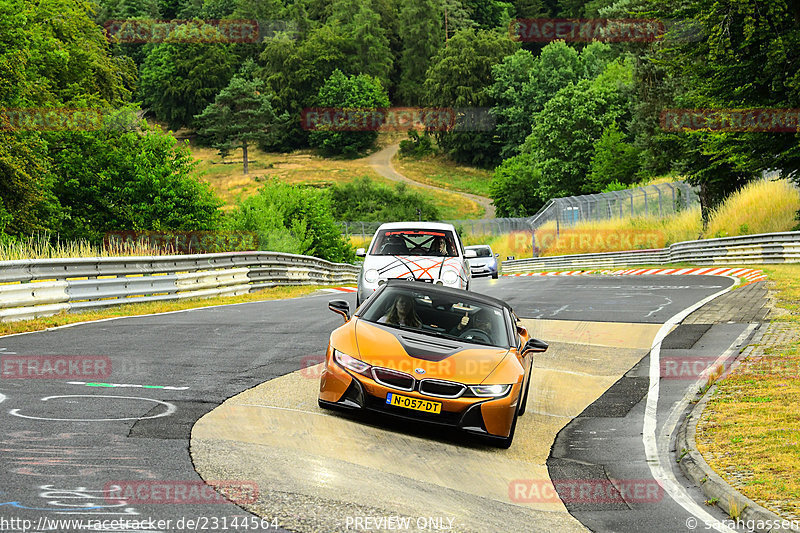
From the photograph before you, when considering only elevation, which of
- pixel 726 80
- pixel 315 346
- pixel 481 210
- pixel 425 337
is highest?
pixel 726 80

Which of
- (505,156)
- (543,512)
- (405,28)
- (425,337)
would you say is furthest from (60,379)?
(405,28)

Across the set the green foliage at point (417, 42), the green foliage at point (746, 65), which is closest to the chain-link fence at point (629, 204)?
the green foliage at point (746, 65)

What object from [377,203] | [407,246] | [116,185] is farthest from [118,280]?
[377,203]

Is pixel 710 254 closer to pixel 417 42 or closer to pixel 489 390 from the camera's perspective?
pixel 489 390

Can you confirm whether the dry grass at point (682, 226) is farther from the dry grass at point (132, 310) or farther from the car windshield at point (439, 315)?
the car windshield at point (439, 315)

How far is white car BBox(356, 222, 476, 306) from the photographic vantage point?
48.9 ft

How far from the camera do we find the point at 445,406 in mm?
7859

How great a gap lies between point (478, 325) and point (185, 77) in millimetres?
156700

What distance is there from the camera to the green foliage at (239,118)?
136750 mm

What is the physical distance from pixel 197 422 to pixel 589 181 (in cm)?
8056

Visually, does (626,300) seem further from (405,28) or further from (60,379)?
(405,28)

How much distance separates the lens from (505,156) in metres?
132

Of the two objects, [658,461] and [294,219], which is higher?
[658,461]

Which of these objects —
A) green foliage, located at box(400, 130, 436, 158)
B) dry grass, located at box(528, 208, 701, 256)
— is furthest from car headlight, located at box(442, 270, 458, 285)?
green foliage, located at box(400, 130, 436, 158)
